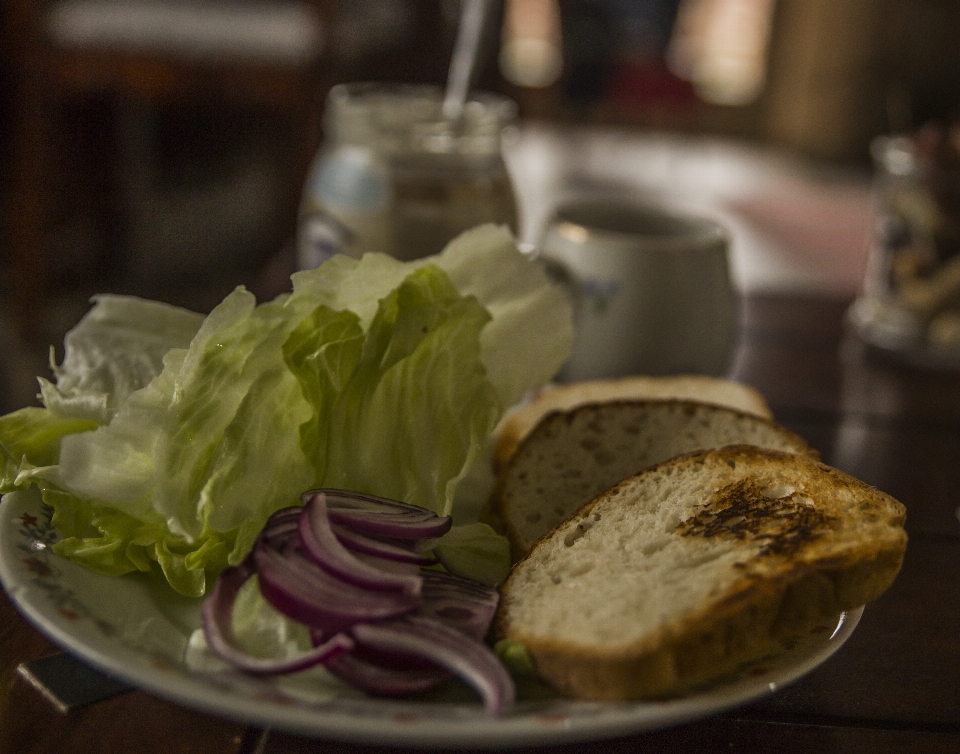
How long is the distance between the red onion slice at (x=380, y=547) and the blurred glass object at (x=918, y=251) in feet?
3.88

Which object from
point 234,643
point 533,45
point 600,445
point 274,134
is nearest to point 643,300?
point 600,445

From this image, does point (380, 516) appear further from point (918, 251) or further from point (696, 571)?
point (918, 251)

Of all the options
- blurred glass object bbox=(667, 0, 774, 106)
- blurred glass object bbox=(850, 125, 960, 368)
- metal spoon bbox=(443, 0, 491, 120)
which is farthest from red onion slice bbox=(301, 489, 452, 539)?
blurred glass object bbox=(667, 0, 774, 106)

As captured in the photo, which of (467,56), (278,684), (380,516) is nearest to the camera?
(278,684)

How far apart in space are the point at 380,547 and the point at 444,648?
0.10m

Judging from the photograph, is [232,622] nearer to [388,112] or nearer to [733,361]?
[388,112]

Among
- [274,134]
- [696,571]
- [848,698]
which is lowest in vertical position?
[274,134]

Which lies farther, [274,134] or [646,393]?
[274,134]

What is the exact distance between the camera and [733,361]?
151 cm

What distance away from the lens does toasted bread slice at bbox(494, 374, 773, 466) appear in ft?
3.67

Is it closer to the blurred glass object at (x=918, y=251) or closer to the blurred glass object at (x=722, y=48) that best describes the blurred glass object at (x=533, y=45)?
the blurred glass object at (x=722, y=48)

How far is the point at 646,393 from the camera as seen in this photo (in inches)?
45.8

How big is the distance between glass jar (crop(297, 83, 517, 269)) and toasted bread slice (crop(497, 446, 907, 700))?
1.97 ft

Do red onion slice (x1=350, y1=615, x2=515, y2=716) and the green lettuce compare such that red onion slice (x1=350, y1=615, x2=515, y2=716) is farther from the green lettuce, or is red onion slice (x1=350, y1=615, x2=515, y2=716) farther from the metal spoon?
the metal spoon
